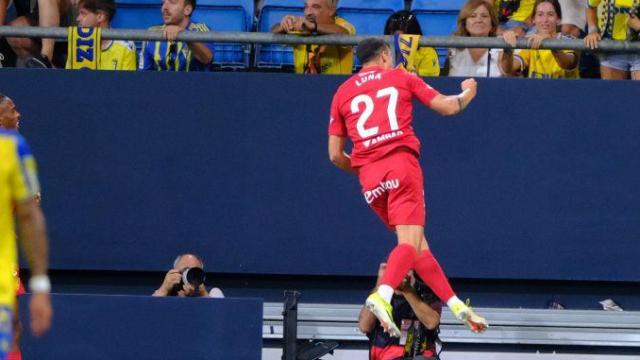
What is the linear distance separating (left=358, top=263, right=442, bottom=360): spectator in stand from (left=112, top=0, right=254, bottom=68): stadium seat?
3071 mm

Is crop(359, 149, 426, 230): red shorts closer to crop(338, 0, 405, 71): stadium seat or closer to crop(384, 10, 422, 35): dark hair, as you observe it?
crop(384, 10, 422, 35): dark hair

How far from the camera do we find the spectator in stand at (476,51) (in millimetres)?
10258

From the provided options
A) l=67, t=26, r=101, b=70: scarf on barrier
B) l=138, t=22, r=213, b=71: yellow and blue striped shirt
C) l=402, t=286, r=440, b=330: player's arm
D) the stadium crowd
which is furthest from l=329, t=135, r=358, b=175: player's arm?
l=67, t=26, r=101, b=70: scarf on barrier

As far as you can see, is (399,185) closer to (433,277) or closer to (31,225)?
(433,277)

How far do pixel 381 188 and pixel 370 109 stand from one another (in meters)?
0.49

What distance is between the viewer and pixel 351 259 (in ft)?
33.9

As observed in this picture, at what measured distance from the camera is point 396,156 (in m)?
8.29

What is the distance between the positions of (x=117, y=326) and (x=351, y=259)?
2.22m

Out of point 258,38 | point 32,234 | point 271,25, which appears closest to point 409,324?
point 258,38

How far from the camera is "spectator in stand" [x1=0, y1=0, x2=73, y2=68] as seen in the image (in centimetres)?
1058

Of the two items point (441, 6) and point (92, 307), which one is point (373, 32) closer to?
point (441, 6)

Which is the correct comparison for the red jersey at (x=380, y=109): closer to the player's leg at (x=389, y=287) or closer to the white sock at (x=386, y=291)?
the player's leg at (x=389, y=287)

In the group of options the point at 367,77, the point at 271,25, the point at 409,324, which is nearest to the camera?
the point at 367,77

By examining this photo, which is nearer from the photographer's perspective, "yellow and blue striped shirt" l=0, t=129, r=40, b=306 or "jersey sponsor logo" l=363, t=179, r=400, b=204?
"yellow and blue striped shirt" l=0, t=129, r=40, b=306
